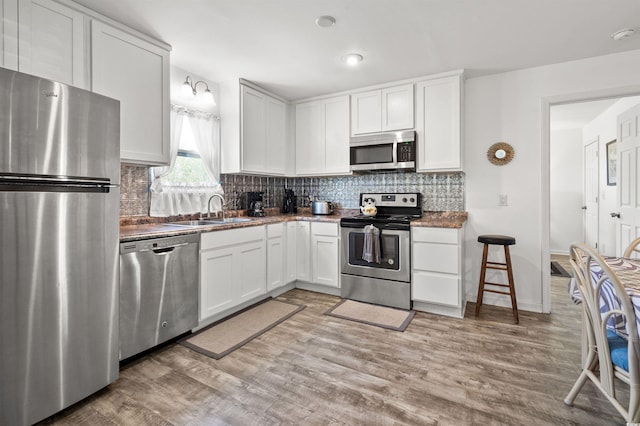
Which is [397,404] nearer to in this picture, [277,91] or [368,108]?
[368,108]

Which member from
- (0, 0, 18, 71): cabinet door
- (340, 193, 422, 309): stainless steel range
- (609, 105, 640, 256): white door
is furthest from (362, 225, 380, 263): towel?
(0, 0, 18, 71): cabinet door

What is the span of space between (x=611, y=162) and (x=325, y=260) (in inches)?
169

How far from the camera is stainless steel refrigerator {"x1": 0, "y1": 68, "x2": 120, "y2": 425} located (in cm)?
140

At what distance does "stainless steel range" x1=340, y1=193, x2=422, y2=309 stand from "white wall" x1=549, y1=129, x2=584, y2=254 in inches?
167

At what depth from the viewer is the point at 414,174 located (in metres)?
3.64

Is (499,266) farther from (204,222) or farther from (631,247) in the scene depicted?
(204,222)

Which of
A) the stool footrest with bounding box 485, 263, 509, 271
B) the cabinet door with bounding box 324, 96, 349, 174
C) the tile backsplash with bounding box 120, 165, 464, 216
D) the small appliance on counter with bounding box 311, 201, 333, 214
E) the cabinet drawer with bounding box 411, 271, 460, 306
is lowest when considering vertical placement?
the cabinet drawer with bounding box 411, 271, 460, 306

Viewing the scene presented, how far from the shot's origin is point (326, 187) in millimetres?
4234

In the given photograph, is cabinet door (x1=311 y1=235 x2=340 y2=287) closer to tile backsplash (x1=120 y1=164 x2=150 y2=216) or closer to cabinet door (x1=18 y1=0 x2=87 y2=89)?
tile backsplash (x1=120 y1=164 x2=150 y2=216)

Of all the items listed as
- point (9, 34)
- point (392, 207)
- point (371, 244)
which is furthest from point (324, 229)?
point (9, 34)

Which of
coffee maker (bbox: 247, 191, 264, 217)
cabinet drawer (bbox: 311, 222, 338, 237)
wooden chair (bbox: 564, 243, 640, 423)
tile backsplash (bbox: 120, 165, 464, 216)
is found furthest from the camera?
coffee maker (bbox: 247, 191, 264, 217)

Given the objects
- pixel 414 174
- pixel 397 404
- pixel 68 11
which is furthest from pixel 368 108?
pixel 397 404

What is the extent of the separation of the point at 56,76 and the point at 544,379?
11.7ft

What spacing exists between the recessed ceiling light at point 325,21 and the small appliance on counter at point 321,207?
2.11 m
